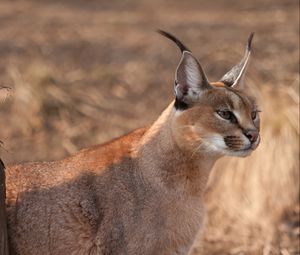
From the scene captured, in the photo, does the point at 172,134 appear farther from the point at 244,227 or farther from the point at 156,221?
the point at 244,227

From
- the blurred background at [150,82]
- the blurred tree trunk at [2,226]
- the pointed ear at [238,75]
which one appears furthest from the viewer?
the blurred background at [150,82]

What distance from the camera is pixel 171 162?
5883mm

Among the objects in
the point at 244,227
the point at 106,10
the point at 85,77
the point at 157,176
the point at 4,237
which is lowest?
the point at 106,10

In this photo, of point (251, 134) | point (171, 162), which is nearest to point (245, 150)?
point (251, 134)

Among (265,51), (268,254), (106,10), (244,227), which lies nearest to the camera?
(268,254)

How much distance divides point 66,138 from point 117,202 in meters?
4.68

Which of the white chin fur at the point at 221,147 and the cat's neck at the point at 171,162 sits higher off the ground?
the white chin fur at the point at 221,147

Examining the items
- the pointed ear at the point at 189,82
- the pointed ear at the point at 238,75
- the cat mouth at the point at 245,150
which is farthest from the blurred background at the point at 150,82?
the pointed ear at the point at 189,82

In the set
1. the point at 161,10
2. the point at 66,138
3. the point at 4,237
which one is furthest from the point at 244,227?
the point at 161,10

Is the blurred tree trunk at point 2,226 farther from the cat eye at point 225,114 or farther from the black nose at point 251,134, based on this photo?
the black nose at point 251,134

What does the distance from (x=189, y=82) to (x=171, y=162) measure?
0.56 metres

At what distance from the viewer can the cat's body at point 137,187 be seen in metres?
5.64

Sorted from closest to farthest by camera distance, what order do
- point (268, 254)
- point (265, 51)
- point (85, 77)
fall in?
point (268, 254) < point (85, 77) < point (265, 51)

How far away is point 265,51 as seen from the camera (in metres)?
13.1
